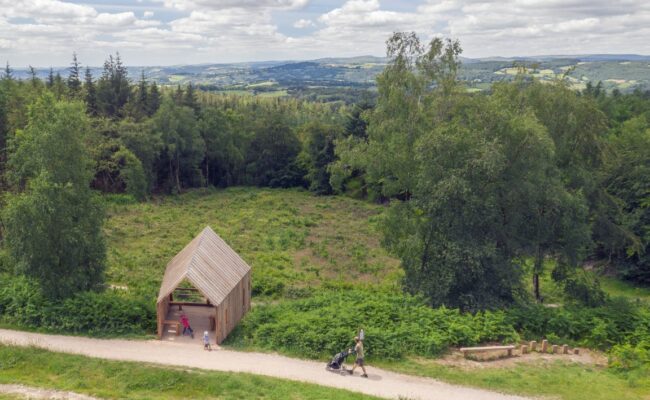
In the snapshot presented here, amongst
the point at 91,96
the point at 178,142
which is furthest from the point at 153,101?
the point at 178,142

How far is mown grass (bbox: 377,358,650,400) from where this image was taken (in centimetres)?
1579

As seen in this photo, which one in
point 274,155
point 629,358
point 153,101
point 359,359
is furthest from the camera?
point 274,155

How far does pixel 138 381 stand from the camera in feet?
53.1

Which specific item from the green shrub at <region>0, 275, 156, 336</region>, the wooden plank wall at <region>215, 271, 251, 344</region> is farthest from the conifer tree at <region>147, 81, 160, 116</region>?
the wooden plank wall at <region>215, 271, 251, 344</region>

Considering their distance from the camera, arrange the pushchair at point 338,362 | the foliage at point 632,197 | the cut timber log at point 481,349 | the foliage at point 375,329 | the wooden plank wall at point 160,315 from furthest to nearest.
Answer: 1. the foliage at point 632,197
2. the wooden plank wall at point 160,315
3. the cut timber log at point 481,349
4. the foliage at point 375,329
5. the pushchair at point 338,362

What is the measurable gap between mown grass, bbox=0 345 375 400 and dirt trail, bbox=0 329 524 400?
623mm

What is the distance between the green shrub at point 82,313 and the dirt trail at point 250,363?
57cm

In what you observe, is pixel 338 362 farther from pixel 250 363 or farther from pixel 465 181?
pixel 465 181

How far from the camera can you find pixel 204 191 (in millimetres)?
63969

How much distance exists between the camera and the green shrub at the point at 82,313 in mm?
19875

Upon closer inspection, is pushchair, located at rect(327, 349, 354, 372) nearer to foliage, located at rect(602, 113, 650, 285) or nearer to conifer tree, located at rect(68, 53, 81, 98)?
foliage, located at rect(602, 113, 650, 285)

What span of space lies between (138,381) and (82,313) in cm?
549

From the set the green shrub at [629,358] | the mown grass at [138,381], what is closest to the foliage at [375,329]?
the mown grass at [138,381]

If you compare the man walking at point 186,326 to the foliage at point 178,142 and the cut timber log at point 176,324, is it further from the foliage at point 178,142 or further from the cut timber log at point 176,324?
the foliage at point 178,142
